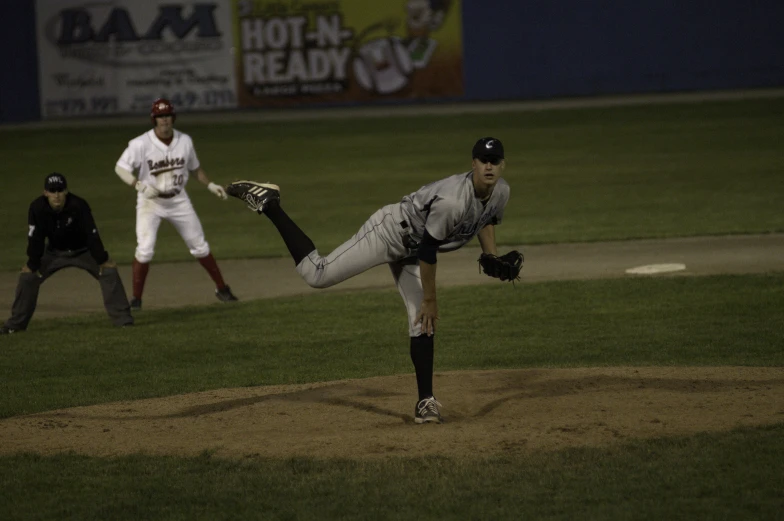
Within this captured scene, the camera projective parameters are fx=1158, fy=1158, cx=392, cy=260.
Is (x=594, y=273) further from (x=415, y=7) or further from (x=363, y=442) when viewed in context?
(x=415, y=7)

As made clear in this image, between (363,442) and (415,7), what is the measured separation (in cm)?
3061

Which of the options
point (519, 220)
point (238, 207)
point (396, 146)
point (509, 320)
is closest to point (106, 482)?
point (509, 320)

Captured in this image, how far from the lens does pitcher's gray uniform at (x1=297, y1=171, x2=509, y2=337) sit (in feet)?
21.0

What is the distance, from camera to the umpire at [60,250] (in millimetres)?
10406

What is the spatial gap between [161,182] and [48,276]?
1612mm

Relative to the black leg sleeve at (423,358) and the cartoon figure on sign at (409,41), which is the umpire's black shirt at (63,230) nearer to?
the black leg sleeve at (423,358)

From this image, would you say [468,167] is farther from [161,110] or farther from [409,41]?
[409,41]

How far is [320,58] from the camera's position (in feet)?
117

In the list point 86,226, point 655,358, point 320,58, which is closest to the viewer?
point 655,358

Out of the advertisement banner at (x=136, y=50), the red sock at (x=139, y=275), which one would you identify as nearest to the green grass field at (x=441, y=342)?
the red sock at (x=139, y=275)

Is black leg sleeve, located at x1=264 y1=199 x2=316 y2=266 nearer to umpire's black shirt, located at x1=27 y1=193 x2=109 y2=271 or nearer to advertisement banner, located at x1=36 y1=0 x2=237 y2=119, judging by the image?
umpire's black shirt, located at x1=27 y1=193 x2=109 y2=271

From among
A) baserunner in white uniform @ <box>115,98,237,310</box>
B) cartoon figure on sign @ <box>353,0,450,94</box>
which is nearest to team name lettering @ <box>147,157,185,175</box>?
baserunner in white uniform @ <box>115,98,237,310</box>

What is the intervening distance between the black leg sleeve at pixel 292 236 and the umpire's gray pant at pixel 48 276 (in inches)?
149

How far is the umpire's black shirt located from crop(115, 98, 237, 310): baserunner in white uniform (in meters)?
1.03
